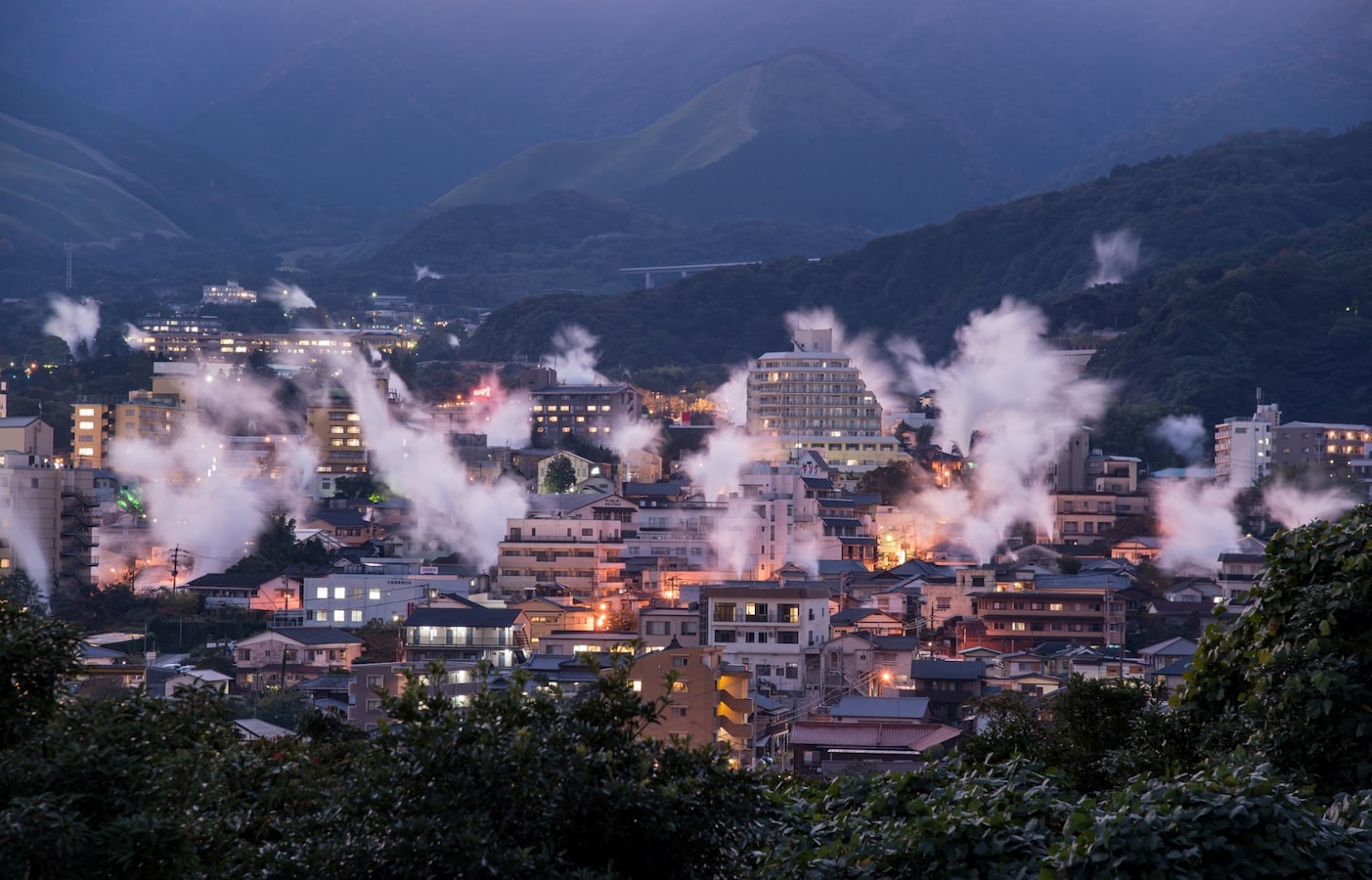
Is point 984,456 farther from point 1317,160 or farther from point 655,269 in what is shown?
point 655,269

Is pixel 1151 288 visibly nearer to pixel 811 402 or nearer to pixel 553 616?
pixel 811 402

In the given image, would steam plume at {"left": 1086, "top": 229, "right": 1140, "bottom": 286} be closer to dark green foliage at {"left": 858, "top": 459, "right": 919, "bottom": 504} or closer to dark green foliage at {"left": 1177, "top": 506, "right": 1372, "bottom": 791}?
dark green foliage at {"left": 858, "top": 459, "right": 919, "bottom": 504}

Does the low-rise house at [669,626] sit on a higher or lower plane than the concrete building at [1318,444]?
lower

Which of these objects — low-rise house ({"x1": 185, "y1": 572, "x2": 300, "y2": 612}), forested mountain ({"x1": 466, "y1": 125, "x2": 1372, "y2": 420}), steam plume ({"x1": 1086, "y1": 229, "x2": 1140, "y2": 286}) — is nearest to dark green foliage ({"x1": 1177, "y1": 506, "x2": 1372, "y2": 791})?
low-rise house ({"x1": 185, "y1": 572, "x2": 300, "y2": 612})

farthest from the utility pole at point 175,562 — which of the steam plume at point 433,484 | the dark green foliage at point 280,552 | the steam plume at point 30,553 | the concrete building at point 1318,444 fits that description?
the concrete building at point 1318,444

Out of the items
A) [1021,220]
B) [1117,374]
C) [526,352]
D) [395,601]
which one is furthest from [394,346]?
[395,601]

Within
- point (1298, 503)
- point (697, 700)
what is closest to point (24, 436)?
point (697, 700)

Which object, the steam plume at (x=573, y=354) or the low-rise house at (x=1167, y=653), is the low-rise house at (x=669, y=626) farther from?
the steam plume at (x=573, y=354)
